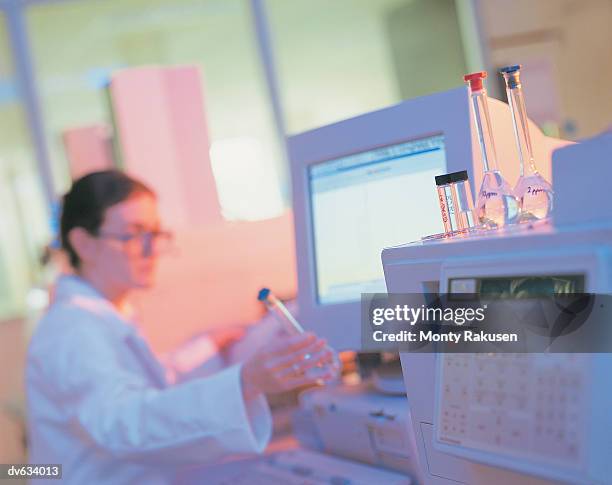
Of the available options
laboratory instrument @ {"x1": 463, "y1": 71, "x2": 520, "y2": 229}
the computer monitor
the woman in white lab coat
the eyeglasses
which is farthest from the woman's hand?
the eyeglasses

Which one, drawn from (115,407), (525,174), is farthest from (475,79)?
(115,407)

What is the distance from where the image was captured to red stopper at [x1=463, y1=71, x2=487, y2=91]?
2.85 ft

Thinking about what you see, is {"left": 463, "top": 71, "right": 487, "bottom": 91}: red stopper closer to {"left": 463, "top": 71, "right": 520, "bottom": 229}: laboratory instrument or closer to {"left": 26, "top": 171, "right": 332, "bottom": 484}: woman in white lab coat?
{"left": 463, "top": 71, "right": 520, "bottom": 229}: laboratory instrument

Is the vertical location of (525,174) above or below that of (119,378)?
above

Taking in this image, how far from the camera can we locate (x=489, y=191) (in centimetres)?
88

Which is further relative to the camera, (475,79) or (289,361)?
(289,361)

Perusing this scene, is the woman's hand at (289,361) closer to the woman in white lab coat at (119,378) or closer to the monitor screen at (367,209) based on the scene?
the woman in white lab coat at (119,378)

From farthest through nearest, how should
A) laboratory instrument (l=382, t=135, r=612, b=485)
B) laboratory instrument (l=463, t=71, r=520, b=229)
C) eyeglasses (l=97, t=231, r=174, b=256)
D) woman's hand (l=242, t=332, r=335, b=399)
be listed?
eyeglasses (l=97, t=231, r=174, b=256), woman's hand (l=242, t=332, r=335, b=399), laboratory instrument (l=463, t=71, r=520, b=229), laboratory instrument (l=382, t=135, r=612, b=485)

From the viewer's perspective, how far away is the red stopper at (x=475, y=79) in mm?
869

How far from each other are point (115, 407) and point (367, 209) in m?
0.50

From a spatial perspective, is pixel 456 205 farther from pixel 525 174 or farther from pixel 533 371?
pixel 533 371

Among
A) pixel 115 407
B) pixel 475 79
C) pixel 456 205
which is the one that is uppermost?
pixel 475 79

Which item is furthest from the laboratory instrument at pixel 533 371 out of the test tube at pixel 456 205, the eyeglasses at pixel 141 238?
the eyeglasses at pixel 141 238

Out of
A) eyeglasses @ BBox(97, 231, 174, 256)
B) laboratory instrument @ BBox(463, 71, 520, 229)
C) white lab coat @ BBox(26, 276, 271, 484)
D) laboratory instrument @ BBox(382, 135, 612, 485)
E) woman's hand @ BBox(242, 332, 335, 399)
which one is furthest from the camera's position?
eyeglasses @ BBox(97, 231, 174, 256)
